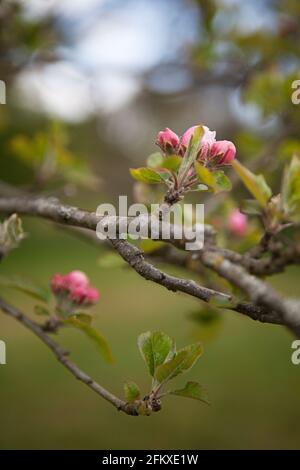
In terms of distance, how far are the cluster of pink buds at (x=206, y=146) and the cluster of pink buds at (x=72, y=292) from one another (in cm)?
47

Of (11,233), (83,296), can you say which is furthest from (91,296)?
(11,233)

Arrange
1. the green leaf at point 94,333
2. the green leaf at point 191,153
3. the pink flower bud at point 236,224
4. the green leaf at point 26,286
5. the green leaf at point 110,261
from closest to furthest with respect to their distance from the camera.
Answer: the green leaf at point 191,153
the green leaf at point 94,333
the green leaf at point 26,286
the green leaf at point 110,261
the pink flower bud at point 236,224

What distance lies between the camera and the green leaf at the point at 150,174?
0.94 metres

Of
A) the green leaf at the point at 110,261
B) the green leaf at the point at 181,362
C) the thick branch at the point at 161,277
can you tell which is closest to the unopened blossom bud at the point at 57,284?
the green leaf at the point at 110,261

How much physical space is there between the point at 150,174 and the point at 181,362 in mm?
332

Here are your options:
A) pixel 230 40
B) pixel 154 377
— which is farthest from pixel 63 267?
pixel 154 377

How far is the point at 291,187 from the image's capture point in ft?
3.25

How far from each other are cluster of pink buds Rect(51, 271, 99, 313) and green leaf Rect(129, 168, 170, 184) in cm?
44

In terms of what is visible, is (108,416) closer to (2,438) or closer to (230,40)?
(2,438)

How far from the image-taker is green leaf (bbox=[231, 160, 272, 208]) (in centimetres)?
94

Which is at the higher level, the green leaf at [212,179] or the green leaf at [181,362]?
the green leaf at [212,179]

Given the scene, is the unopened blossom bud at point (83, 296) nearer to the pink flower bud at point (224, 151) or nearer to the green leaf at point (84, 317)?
the green leaf at point (84, 317)

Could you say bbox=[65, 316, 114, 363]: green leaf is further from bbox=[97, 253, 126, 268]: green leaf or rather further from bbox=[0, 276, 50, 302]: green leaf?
bbox=[97, 253, 126, 268]: green leaf
